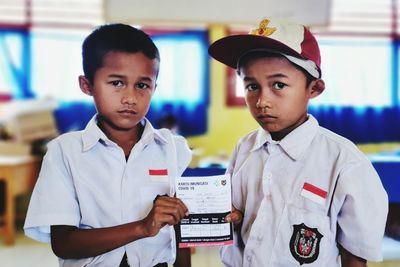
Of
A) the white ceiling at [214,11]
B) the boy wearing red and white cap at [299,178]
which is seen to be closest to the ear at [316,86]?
the boy wearing red and white cap at [299,178]

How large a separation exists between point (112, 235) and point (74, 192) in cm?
18

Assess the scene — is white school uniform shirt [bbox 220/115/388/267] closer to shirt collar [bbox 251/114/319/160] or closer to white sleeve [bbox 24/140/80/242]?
shirt collar [bbox 251/114/319/160]

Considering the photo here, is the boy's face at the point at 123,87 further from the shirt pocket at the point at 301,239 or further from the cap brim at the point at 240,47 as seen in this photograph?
the shirt pocket at the point at 301,239

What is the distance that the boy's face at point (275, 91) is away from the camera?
1.14 m

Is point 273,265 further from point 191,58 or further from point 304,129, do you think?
point 191,58

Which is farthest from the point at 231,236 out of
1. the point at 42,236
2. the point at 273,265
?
the point at 42,236

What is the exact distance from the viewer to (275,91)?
44.8 inches

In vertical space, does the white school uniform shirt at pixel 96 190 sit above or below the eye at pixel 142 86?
below

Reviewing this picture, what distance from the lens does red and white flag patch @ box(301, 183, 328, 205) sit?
3.73 feet

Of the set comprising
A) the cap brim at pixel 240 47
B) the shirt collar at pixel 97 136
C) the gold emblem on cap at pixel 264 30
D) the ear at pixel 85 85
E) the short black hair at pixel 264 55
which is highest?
the gold emblem on cap at pixel 264 30

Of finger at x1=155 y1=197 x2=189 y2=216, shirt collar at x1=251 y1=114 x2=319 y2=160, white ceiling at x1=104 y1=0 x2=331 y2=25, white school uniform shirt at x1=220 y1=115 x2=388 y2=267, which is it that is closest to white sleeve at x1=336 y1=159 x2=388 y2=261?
white school uniform shirt at x1=220 y1=115 x2=388 y2=267

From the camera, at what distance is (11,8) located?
4113 mm

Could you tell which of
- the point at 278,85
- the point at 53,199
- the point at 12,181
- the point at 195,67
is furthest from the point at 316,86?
the point at 195,67

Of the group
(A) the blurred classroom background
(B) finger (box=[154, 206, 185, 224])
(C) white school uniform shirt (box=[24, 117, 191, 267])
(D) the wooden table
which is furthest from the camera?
(A) the blurred classroom background
